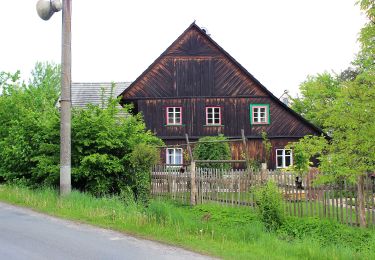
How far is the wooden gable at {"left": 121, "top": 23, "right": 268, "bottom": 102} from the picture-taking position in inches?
1328

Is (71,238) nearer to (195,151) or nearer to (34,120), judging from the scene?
(34,120)

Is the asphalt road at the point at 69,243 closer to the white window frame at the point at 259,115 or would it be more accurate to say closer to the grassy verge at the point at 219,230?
the grassy verge at the point at 219,230

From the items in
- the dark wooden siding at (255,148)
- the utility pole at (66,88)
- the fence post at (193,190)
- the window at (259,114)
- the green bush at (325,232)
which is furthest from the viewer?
the window at (259,114)

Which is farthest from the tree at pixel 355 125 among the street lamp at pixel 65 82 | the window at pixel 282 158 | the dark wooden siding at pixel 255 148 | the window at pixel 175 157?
the window at pixel 282 158

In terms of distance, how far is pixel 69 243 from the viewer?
26.7ft

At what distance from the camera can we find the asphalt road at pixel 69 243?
7.36 meters

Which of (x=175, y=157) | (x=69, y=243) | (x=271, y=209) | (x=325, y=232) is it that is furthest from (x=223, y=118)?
(x=69, y=243)

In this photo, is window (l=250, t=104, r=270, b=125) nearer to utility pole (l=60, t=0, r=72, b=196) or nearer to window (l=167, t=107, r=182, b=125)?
window (l=167, t=107, r=182, b=125)

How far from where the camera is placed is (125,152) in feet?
50.7

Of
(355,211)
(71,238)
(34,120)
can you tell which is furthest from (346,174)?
(34,120)

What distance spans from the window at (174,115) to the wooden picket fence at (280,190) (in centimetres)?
1706

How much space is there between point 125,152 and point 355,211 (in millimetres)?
7437

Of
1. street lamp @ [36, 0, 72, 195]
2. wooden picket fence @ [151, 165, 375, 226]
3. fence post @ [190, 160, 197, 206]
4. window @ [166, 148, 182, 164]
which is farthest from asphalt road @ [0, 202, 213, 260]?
window @ [166, 148, 182, 164]

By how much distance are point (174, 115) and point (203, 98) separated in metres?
2.43
